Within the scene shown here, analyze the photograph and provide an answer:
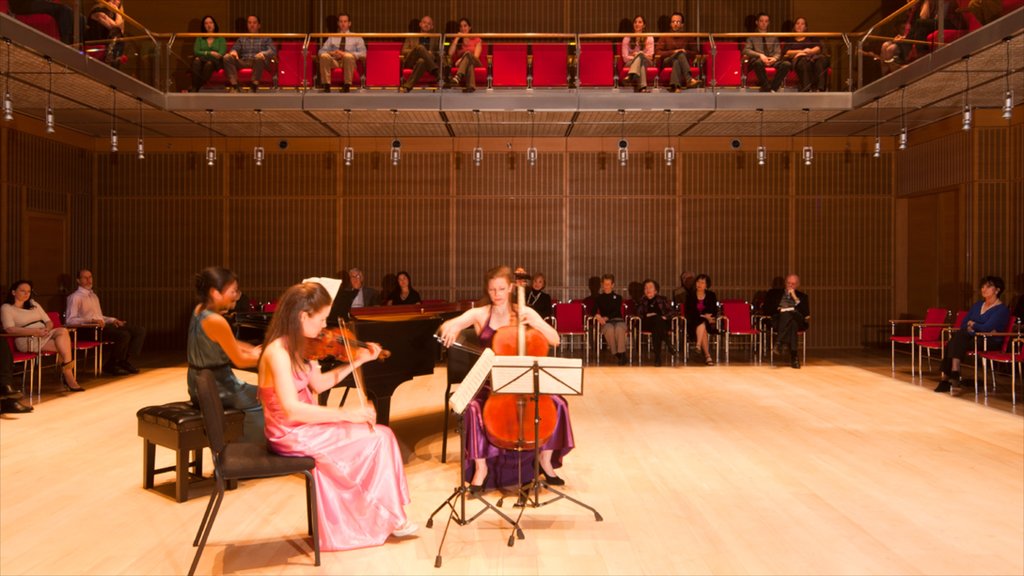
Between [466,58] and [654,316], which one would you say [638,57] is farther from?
[654,316]

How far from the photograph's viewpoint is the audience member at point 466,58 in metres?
9.97

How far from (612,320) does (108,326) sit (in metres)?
6.42

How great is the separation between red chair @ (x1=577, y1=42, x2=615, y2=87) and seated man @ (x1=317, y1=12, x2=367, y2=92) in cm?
279

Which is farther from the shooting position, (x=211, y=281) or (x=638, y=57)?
(x=638, y=57)

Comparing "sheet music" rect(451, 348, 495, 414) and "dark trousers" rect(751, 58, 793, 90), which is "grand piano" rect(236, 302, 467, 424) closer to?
"sheet music" rect(451, 348, 495, 414)

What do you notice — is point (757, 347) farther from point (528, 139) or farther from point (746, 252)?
point (528, 139)

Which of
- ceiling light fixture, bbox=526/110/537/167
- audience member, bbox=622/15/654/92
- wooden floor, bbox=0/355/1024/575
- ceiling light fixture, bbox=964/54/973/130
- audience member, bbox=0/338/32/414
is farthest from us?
ceiling light fixture, bbox=526/110/537/167

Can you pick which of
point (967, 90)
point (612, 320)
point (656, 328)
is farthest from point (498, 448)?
point (967, 90)

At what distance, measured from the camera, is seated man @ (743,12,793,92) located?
395 inches

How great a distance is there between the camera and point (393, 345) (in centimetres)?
504

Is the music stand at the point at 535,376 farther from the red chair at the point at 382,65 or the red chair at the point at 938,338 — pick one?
the red chair at the point at 382,65

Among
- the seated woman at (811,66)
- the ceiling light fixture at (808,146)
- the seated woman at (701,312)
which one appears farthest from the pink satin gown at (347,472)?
the seated woman at (811,66)

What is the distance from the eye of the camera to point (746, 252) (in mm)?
12555

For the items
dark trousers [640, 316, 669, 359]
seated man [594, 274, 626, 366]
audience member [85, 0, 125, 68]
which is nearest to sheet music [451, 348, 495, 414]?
audience member [85, 0, 125, 68]
